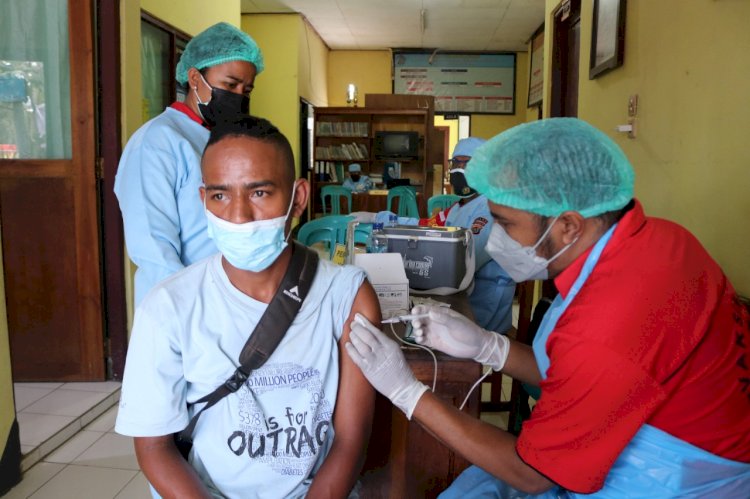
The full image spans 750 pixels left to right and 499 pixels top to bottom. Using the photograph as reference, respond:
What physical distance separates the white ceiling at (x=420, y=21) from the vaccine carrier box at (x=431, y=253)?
6113 mm

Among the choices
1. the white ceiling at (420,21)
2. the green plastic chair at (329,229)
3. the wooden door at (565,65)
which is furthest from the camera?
the white ceiling at (420,21)

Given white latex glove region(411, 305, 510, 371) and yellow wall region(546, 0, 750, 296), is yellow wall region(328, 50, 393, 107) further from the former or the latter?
white latex glove region(411, 305, 510, 371)

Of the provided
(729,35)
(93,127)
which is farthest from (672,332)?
(93,127)

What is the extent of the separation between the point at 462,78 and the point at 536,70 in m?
1.36

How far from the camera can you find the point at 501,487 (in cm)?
125

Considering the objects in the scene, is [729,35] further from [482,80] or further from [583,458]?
[482,80]

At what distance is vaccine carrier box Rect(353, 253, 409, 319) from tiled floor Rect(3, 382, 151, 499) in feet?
4.01

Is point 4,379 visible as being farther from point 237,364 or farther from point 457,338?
point 457,338

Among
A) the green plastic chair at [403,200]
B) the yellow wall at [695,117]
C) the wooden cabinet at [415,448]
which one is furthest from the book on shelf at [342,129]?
the wooden cabinet at [415,448]

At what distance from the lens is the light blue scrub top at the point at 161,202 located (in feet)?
5.56

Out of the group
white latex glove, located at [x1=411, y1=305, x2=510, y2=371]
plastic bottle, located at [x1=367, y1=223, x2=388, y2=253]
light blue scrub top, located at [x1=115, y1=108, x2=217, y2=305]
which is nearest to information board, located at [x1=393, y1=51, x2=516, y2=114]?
plastic bottle, located at [x1=367, y1=223, x2=388, y2=253]

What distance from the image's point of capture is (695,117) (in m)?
1.98

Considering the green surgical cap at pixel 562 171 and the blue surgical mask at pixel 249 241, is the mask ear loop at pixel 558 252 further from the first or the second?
the blue surgical mask at pixel 249 241

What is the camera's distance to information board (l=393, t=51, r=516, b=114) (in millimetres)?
9930
